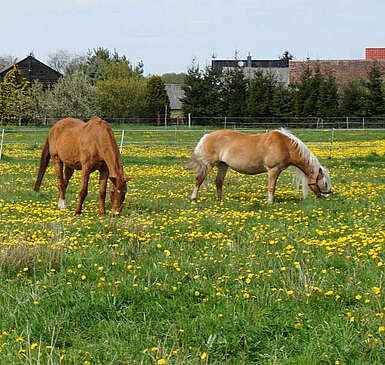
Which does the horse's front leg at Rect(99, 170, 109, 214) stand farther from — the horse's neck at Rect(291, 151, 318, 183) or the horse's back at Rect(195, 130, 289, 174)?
the horse's neck at Rect(291, 151, 318, 183)

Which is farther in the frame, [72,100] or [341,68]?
[341,68]

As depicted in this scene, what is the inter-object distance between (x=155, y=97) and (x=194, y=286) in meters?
53.9

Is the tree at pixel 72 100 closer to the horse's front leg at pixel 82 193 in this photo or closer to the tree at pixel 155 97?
the tree at pixel 155 97

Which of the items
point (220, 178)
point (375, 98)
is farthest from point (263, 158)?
point (375, 98)

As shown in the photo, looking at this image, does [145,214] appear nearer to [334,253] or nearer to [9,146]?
[334,253]

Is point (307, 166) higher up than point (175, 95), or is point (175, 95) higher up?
point (175, 95)

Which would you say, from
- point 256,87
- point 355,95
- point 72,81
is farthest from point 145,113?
point 355,95

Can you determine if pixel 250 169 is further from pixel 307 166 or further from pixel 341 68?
pixel 341 68

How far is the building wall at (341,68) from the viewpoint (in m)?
59.7

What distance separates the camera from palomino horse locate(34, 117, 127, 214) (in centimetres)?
1015

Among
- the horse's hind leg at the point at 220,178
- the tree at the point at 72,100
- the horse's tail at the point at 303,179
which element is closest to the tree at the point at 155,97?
the tree at the point at 72,100

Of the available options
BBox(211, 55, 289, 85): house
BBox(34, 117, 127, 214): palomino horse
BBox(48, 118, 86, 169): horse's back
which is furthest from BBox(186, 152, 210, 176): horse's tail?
BBox(211, 55, 289, 85): house

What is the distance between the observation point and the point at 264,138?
12.6 metres

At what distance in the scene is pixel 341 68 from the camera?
201ft
